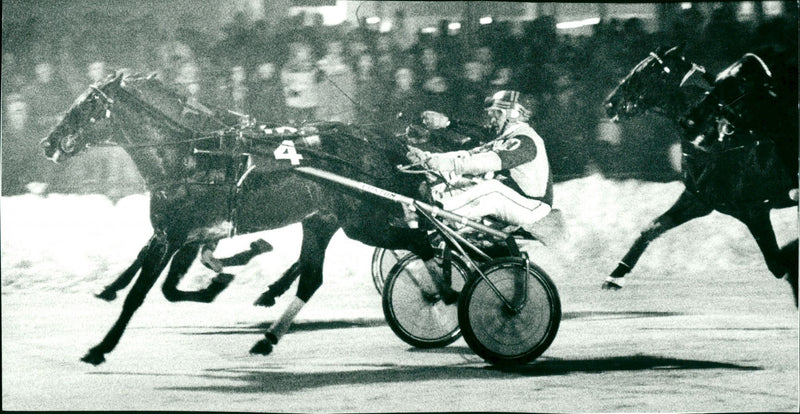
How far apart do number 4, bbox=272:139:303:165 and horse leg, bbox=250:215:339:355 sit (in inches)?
12.6

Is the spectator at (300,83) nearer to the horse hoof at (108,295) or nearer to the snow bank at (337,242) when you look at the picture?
the snow bank at (337,242)

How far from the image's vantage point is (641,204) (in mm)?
5930

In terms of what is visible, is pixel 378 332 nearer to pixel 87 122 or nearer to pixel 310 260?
pixel 310 260

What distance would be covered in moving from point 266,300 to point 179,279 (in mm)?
477

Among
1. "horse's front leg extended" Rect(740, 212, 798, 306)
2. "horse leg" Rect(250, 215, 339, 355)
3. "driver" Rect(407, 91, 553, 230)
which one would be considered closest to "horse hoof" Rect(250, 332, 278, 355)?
"horse leg" Rect(250, 215, 339, 355)

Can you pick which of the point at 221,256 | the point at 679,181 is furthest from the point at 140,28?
the point at 679,181

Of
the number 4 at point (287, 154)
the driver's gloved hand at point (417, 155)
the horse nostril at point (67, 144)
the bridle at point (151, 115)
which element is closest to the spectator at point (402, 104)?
the driver's gloved hand at point (417, 155)

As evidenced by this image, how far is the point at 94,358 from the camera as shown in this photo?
5.57 meters

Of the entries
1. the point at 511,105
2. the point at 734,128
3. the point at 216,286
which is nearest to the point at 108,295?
the point at 216,286

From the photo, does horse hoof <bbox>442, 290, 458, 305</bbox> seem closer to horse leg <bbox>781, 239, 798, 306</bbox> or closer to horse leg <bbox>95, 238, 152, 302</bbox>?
horse leg <bbox>95, 238, 152, 302</bbox>

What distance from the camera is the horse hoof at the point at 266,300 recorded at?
5.68m

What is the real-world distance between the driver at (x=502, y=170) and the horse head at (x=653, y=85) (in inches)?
22.8

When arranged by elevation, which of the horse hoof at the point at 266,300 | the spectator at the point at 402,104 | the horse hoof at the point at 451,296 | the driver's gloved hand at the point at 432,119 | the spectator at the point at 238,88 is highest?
the spectator at the point at 238,88

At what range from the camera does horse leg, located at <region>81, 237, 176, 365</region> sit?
551 cm
